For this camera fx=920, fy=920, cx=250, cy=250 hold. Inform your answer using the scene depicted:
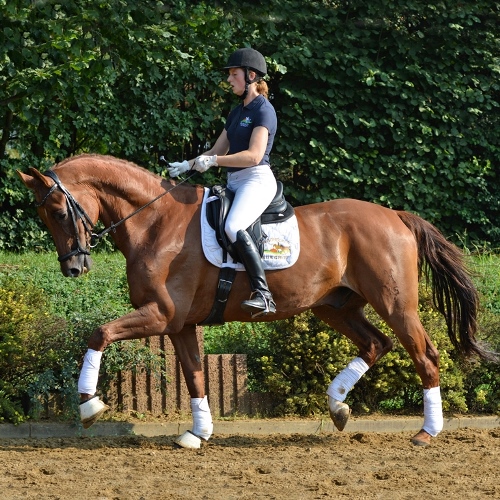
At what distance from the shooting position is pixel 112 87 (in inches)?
536

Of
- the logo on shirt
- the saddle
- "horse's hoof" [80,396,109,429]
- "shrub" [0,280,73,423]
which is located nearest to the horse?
"horse's hoof" [80,396,109,429]

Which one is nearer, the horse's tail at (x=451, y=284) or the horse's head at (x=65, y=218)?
the horse's head at (x=65, y=218)

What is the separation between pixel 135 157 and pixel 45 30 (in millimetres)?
2790

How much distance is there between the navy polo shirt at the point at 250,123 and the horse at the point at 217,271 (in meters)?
0.50

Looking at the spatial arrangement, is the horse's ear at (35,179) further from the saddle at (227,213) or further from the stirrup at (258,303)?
the stirrup at (258,303)

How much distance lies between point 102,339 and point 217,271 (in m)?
1.07

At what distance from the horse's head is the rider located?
81 cm

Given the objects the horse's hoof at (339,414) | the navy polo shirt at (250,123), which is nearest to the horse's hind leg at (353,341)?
the horse's hoof at (339,414)

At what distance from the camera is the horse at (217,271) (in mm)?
6988

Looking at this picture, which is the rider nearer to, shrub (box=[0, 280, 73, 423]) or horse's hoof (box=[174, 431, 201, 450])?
horse's hoof (box=[174, 431, 201, 450])

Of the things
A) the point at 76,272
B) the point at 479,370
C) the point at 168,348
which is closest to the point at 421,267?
the point at 479,370

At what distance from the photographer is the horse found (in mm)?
6988

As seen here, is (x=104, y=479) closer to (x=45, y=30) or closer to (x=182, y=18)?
(x=45, y=30)

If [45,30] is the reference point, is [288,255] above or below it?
below
